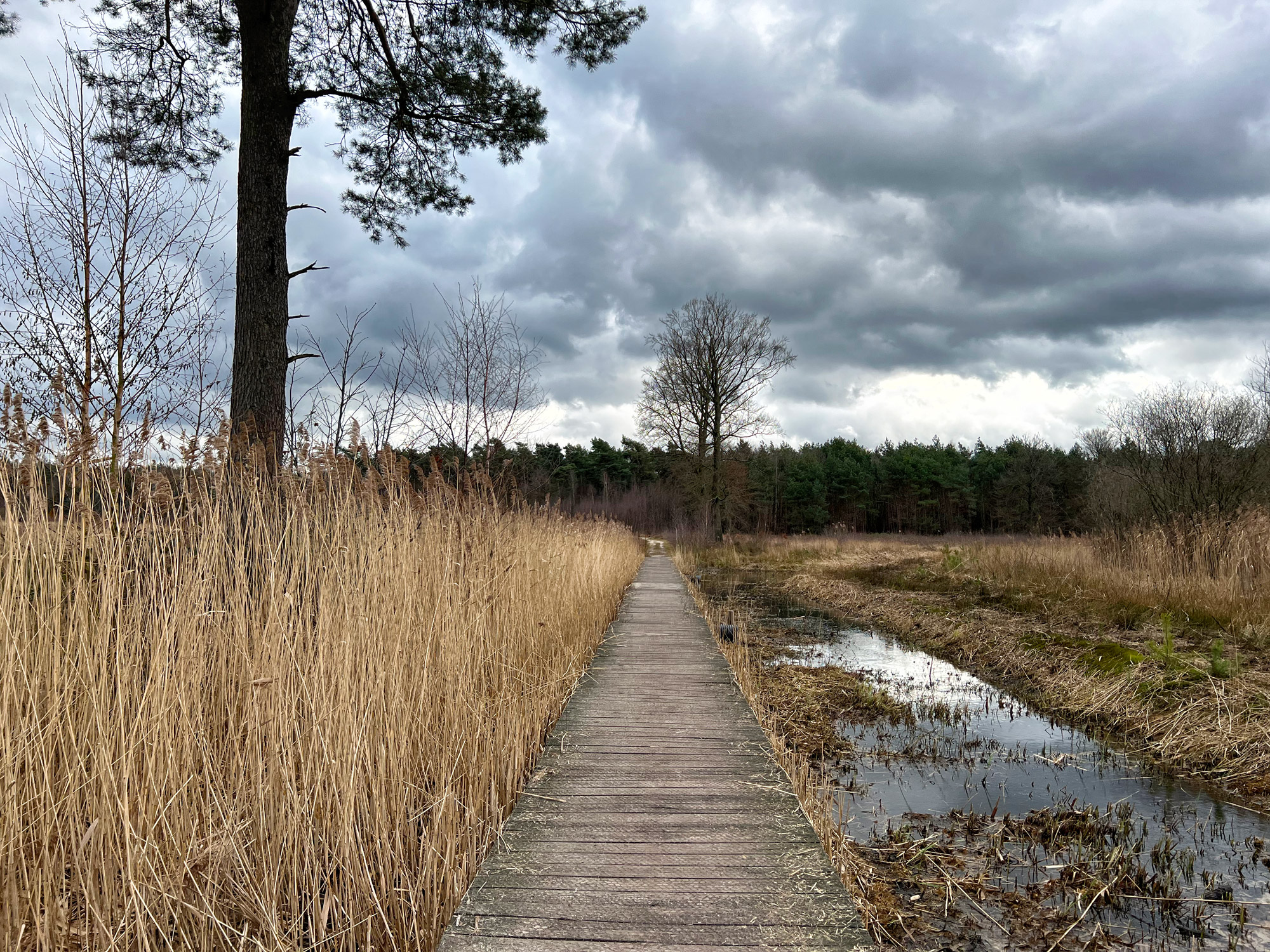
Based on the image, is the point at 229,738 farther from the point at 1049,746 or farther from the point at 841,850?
the point at 1049,746

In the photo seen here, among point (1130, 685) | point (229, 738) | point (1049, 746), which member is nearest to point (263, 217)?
point (229, 738)

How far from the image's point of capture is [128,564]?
218cm

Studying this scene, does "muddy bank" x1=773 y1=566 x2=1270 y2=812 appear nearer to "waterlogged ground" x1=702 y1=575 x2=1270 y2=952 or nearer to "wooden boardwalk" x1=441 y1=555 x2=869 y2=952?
"waterlogged ground" x1=702 y1=575 x2=1270 y2=952

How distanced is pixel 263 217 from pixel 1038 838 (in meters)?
6.29

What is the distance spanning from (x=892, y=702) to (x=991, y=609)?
15.3 ft

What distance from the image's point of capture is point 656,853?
2.25 m

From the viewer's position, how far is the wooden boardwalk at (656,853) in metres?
1.82

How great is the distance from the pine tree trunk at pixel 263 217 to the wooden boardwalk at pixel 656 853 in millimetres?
3231

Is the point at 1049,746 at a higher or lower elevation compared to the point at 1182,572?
lower

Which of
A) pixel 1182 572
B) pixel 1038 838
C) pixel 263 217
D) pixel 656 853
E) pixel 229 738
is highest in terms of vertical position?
pixel 263 217

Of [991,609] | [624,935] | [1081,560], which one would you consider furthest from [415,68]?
[1081,560]

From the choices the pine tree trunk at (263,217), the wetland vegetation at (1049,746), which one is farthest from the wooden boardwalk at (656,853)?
the pine tree trunk at (263,217)

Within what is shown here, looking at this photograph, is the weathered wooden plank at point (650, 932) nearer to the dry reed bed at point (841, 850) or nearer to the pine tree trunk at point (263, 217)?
the dry reed bed at point (841, 850)

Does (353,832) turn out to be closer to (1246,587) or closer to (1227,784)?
(1227,784)
